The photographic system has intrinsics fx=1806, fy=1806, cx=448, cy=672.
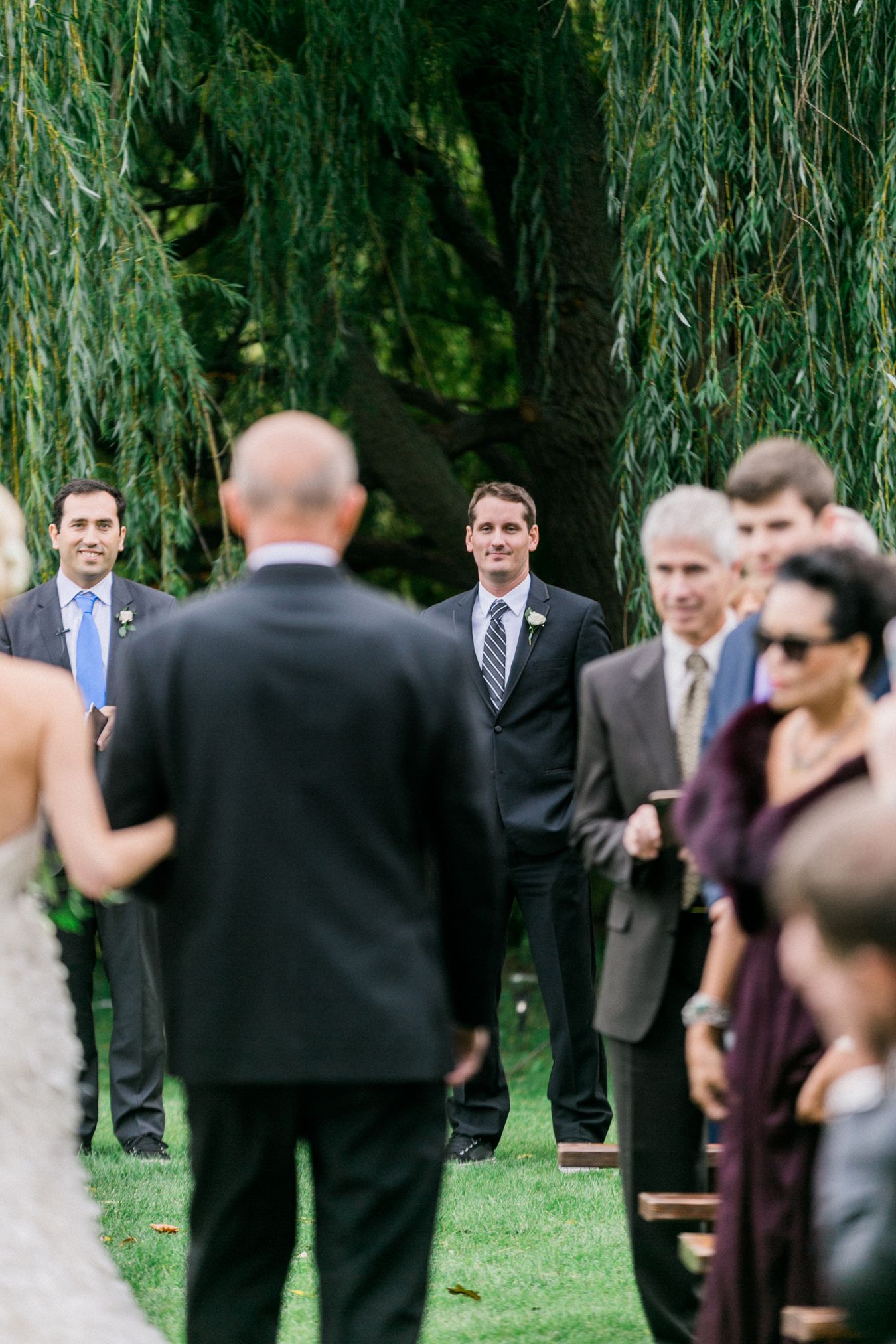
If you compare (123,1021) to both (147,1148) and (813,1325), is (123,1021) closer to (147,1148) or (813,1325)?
(147,1148)

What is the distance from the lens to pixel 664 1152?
3498 mm

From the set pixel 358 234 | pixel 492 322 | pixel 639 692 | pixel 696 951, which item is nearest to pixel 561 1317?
pixel 696 951

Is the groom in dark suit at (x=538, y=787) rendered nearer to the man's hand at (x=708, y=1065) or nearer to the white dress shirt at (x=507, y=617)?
the white dress shirt at (x=507, y=617)

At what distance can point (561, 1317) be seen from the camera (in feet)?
13.6

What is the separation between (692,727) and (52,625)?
2920 mm

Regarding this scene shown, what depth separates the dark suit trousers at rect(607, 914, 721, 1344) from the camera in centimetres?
350

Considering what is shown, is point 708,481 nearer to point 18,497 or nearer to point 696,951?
point 18,497

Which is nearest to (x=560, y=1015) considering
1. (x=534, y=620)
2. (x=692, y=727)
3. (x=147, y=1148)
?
(x=534, y=620)

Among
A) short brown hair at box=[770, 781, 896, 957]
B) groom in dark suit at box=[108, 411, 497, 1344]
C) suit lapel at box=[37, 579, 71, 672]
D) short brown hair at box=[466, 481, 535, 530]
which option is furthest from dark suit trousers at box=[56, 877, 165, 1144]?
short brown hair at box=[770, 781, 896, 957]

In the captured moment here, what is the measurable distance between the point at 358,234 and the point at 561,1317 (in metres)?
4.91

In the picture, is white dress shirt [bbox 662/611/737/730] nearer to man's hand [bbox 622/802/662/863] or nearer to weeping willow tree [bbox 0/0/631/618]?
man's hand [bbox 622/802/662/863]

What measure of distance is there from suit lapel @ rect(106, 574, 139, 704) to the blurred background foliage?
43cm

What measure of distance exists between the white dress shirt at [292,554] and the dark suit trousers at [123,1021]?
3401 millimetres

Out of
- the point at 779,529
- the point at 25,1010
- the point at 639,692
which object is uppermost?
the point at 779,529
